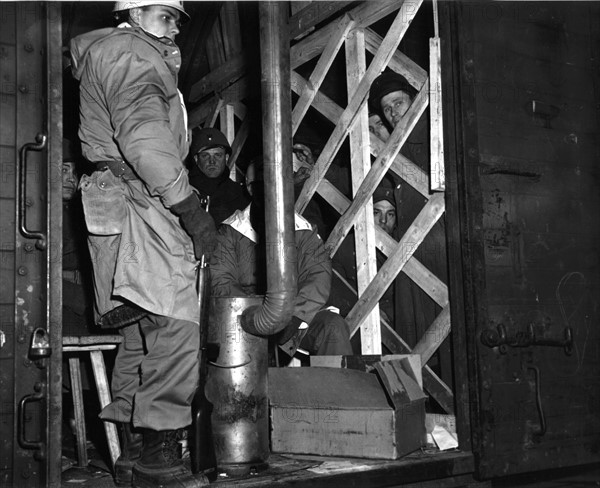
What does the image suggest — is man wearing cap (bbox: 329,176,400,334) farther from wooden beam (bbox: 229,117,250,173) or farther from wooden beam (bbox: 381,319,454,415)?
wooden beam (bbox: 229,117,250,173)

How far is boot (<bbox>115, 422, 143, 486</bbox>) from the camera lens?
3293mm

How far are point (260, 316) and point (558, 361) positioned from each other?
1.90m

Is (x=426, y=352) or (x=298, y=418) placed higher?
(x=426, y=352)

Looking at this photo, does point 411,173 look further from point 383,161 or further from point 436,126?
point 436,126

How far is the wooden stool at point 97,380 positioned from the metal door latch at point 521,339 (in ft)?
6.53

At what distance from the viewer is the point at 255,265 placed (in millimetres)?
5188

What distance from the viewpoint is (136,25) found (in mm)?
3338

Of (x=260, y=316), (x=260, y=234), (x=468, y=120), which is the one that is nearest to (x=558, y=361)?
(x=468, y=120)

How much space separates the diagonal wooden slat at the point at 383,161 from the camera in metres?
4.51

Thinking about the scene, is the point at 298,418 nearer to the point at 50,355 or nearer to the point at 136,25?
the point at 50,355

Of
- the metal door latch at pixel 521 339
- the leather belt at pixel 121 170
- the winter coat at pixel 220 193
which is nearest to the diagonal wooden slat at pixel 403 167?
the metal door latch at pixel 521 339

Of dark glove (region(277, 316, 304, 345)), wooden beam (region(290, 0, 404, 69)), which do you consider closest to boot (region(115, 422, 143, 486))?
dark glove (region(277, 316, 304, 345))

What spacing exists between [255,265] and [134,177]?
2098mm

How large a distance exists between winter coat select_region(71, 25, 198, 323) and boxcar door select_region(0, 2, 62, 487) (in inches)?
9.3
